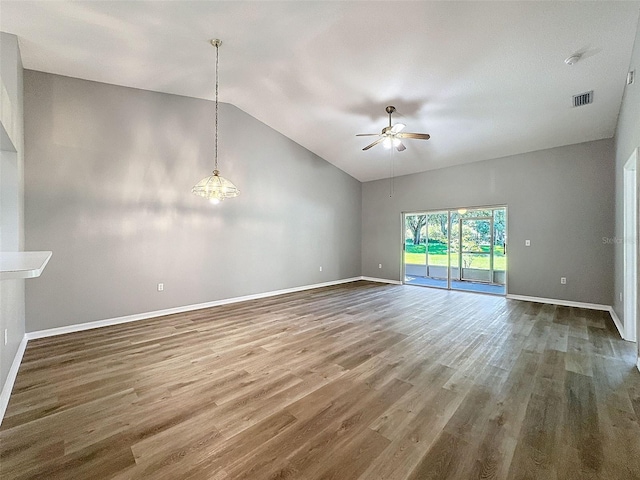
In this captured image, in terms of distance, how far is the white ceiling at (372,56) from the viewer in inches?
114

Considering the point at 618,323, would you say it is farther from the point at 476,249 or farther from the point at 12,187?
the point at 12,187

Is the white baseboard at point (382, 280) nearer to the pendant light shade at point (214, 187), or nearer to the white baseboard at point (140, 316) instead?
the white baseboard at point (140, 316)

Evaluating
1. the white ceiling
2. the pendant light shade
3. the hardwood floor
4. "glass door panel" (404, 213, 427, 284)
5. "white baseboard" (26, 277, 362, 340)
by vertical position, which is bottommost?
the hardwood floor

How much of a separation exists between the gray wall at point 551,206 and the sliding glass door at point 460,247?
38 cm

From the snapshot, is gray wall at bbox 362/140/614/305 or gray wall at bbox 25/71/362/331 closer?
gray wall at bbox 25/71/362/331

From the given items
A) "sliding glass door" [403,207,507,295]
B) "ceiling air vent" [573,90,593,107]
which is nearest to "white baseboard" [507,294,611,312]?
"sliding glass door" [403,207,507,295]

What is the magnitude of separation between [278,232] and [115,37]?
419 cm

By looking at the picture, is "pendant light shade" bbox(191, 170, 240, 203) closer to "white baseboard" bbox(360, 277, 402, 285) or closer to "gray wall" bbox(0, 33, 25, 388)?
"gray wall" bbox(0, 33, 25, 388)

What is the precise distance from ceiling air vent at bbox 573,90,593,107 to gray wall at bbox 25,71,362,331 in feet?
17.2

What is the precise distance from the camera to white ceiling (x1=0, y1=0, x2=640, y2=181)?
2900 millimetres

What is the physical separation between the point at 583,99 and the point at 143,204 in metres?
7.12

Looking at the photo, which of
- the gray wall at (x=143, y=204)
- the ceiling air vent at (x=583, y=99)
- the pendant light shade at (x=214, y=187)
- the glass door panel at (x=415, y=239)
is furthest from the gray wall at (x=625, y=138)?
the gray wall at (x=143, y=204)

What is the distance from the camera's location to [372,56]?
3688 millimetres

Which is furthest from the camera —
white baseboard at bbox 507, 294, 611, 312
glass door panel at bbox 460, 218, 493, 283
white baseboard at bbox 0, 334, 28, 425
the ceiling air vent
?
glass door panel at bbox 460, 218, 493, 283
